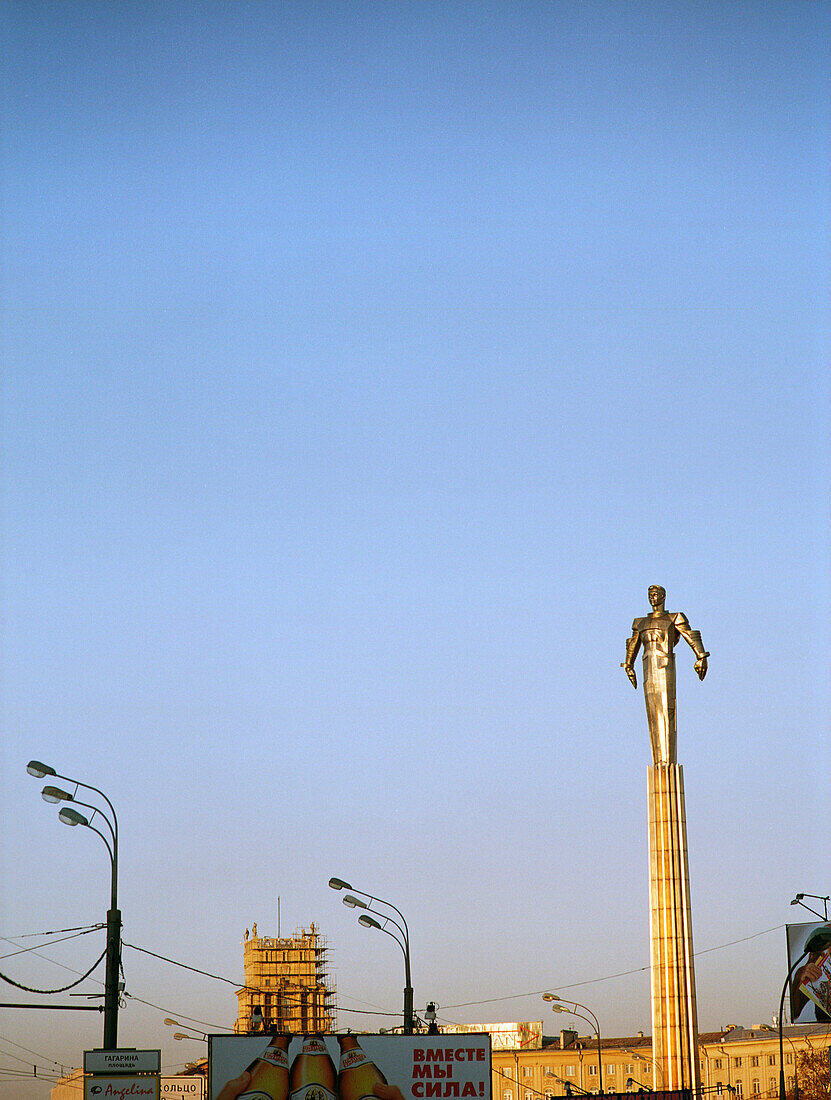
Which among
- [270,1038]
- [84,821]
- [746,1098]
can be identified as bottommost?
[746,1098]

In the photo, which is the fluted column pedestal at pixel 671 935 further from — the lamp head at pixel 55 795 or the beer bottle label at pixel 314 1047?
the lamp head at pixel 55 795

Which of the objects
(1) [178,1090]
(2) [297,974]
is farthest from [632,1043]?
(1) [178,1090]

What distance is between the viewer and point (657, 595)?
42.7 m

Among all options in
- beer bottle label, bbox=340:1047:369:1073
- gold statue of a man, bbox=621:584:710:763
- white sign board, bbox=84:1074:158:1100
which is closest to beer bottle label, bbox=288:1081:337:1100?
beer bottle label, bbox=340:1047:369:1073

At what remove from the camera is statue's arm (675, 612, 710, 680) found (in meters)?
41.6

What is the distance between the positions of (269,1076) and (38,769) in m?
8.17

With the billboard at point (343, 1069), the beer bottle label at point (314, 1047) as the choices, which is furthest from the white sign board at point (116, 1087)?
the beer bottle label at point (314, 1047)

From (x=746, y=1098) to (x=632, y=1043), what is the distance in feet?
59.1

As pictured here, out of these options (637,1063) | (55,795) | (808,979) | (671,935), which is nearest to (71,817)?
Result: (55,795)

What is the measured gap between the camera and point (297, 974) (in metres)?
141

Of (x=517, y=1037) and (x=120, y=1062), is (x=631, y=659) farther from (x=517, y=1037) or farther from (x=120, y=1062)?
(x=517, y=1037)

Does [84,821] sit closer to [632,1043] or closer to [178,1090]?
[178,1090]

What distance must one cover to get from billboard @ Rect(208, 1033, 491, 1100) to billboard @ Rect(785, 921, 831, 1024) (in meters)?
17.9

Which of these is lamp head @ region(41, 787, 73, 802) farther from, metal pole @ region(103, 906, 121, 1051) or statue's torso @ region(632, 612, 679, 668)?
statue's torso @ region(632, 612, 679, 668)
